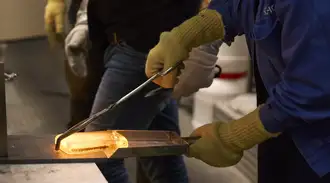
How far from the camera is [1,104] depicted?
3.00ft

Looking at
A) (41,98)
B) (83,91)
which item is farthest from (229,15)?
(41,98)

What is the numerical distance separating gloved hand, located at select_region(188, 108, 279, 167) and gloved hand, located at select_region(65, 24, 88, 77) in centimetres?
83

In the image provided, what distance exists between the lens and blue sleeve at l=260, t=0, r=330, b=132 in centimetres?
78

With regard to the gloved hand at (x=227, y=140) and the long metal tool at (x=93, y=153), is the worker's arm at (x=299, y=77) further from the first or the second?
the long metal tool at (x=93, y=153)

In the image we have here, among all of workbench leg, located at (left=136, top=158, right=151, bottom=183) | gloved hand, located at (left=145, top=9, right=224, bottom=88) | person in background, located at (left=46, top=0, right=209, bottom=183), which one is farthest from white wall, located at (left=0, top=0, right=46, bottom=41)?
gloved hand, located at (left=145, top=9, right=224, bottom=88)

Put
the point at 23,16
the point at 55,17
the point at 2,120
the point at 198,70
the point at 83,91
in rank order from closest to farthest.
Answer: the point at 2,120 → the point at 198,70 → the point at 55,17 → the point at 83,91 → the point at 23,16

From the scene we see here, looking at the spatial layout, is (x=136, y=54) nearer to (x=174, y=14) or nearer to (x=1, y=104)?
(x=174, y=14)

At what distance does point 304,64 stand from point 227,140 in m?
0.23

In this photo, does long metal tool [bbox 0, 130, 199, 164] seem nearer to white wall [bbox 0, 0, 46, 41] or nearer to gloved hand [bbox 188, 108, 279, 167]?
gloved hand [bbox 188, 108, 279, 167]

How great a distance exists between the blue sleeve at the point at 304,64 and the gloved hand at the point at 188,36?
0.71 feet

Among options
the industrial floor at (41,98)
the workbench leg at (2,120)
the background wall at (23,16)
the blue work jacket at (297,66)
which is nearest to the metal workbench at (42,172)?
the workbench leg at (2,120)

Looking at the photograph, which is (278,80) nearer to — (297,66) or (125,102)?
(297,66)

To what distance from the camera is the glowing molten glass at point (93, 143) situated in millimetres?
939

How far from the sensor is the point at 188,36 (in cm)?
105
